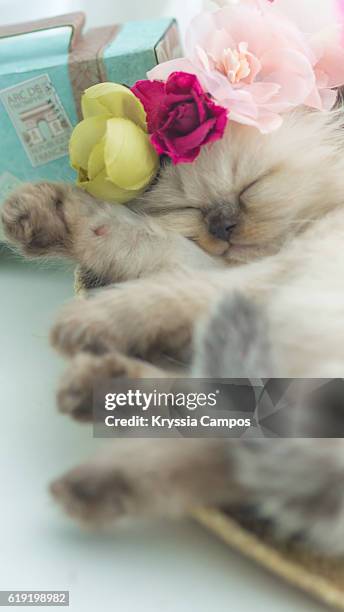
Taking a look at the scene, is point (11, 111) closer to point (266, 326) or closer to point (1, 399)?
point (1, 399)

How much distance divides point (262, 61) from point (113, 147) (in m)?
0.22

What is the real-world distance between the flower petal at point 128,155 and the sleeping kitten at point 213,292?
4 centimetres

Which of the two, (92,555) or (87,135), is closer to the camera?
(92,555)

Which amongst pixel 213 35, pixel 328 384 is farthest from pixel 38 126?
pixel 328 384

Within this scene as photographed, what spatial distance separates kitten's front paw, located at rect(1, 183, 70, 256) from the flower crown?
2.1 inches

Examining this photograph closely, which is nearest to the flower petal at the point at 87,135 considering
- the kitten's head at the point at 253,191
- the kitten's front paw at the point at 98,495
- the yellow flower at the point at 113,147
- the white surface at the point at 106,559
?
the yellow flower at the point at 113,147

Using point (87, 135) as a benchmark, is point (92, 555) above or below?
below

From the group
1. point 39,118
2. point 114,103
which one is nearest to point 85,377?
point 114,103

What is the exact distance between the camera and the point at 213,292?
0.73m

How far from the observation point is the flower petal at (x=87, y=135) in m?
0.88

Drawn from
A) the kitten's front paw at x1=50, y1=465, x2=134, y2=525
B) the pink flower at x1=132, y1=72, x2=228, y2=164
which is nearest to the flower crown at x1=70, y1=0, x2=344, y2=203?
the pink flower at x1=132, y1=72, x2=228, y2=164

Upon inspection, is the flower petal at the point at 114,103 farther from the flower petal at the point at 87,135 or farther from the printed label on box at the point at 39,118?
the printed label on box at the point at 39,118

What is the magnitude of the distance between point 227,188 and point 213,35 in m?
0.20

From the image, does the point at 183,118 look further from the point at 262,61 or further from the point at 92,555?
the point at 92,555
